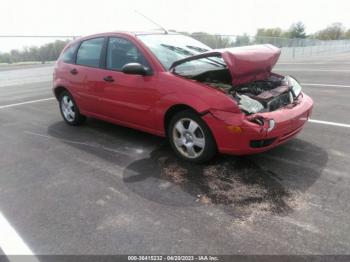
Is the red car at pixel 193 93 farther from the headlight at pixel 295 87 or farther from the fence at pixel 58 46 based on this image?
the fence at pixel 58 46

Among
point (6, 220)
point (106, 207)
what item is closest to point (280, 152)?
point (106, 207)

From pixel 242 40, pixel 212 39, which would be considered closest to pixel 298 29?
pixel 242 40

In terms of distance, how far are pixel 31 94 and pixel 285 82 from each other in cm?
898

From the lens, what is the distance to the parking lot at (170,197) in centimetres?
291

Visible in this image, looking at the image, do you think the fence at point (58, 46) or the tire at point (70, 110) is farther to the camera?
the fence at point (58, 46)

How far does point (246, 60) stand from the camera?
433cm

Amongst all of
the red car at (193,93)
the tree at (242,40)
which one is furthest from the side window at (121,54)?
the tree at (242,40)

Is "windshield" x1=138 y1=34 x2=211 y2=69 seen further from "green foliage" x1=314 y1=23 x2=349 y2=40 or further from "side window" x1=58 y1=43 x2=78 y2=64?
"green foliage" x1=314 y1=23 x2=349 y2=40

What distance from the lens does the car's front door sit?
4.71 m

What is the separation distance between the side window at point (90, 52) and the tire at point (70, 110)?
2.59 ft

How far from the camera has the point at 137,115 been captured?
4.96 metres

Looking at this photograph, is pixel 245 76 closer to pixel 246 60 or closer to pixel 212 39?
pixel 246 60

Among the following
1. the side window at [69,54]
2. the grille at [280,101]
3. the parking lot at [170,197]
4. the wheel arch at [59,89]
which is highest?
the side window at [69,54]

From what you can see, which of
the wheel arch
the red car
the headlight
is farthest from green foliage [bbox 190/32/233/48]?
the headlight
